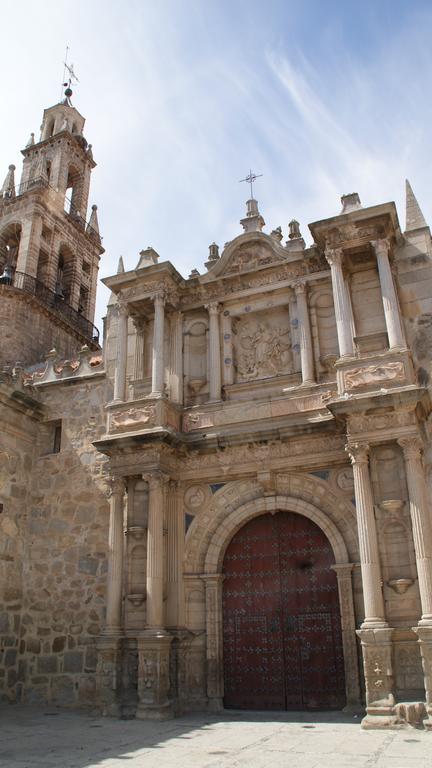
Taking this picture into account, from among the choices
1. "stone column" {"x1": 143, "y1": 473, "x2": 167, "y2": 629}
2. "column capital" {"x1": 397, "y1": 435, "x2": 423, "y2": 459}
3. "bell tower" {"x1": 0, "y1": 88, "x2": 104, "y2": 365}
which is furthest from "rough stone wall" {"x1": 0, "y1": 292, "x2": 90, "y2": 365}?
"column capital" {"x1": 397, "y1": 435, "x2": 423, "y2": 459}

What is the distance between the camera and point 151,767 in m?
6.50

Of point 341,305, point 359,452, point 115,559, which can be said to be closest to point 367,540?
point 359,452

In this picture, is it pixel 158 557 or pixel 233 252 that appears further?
pixel 233 252

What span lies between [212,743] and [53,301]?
713 inches

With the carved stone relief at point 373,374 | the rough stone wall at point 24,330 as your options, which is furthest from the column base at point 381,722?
the rough stone wall at point 24,330

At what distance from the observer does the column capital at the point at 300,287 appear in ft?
41.2

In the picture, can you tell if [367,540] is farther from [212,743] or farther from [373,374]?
[212,743]

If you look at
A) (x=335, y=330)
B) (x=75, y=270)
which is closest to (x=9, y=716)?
(x=335, y=330)

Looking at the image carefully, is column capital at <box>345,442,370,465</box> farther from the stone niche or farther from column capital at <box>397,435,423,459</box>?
the stone niche

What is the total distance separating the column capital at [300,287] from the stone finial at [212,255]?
207cm

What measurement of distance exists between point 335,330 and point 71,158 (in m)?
21.3

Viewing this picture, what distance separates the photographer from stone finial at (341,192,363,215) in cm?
1204

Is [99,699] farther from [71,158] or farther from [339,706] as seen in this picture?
[71,158]

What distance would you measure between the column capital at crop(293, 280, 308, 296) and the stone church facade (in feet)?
0.07
